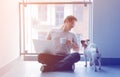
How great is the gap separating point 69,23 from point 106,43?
916mm

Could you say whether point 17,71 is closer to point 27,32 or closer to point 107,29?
point 27,32

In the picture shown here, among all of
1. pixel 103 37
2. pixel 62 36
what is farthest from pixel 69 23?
pixel 103 37

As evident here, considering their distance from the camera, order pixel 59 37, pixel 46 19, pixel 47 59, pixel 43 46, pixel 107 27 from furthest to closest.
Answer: pixel 46 19 → pixel 107 27 → pixel 59 37 → pixel 47 59 → pixel 43 46

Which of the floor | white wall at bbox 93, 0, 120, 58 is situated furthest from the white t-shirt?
white wall at bbox 93, 0, 120, 58

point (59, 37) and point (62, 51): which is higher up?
point (59, 37)

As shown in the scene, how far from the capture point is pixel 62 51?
423 centimetres

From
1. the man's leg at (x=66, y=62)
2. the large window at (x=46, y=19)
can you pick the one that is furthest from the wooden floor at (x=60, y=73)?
the large window at (x=46, y=19)

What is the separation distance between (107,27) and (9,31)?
1.72 m

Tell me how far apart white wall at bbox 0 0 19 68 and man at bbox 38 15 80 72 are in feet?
1.77

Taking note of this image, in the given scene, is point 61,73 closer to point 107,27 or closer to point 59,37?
point 59,37

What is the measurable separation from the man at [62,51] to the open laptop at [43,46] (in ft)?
0.26

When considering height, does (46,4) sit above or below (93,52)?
above

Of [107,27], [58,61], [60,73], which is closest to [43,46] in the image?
[58,61]

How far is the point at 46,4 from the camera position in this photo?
4859 mm
